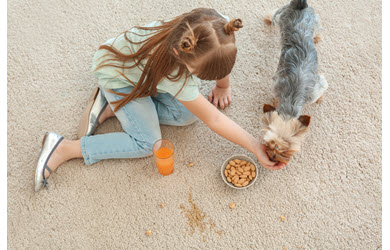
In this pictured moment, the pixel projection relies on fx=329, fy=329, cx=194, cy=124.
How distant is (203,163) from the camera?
1.53 m

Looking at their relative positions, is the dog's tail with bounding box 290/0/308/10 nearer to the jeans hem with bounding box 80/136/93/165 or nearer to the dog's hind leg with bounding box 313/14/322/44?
the dog's hind leg with bounding box 313/14/322/44

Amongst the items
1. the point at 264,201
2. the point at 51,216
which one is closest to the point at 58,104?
the point at 51,216

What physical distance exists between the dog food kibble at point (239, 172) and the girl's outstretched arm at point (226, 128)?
4.2 inches

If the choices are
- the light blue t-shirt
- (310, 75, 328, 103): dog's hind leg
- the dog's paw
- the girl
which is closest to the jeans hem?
the girl

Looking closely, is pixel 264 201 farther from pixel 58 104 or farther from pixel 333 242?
pixel 58 104

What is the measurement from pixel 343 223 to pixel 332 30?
1.03m

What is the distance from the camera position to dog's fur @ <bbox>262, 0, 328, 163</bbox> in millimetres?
1207

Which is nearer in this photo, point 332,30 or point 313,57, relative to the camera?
point 313,57

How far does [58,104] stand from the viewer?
1.66 m

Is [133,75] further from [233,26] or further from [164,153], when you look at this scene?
[233,26]

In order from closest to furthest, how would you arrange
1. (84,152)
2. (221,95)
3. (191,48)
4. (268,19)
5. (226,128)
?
(191,48) → (226,128) → (84,152) → (221,95) → (268,19)

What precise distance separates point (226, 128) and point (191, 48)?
45cm

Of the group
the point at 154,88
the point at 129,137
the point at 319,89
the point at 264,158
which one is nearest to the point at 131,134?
the point at 129,137

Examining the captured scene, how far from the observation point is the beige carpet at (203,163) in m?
1.39
